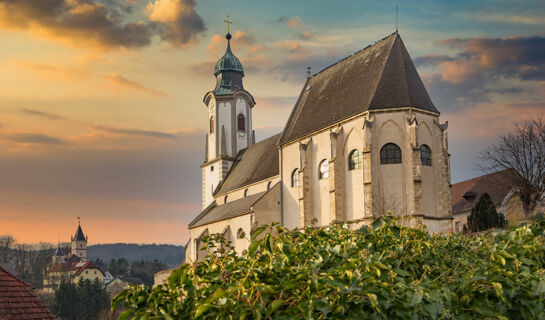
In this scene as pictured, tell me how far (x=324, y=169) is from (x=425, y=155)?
6.47 meters

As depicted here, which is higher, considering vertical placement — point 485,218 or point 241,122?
point 241,122

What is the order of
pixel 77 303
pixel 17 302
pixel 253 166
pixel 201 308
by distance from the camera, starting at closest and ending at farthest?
pixel 201 308
pixel 17 302
pixel 253 166
pixel 77 303

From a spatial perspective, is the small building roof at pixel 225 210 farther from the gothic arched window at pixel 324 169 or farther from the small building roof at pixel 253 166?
the gothic arched window at pixel 324 169

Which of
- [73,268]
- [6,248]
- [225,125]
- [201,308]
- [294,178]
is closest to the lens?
[201,308]

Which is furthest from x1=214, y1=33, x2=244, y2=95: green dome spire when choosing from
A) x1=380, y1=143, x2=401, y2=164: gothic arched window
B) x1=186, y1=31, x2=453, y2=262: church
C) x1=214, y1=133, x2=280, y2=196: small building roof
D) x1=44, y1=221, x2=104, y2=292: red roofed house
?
x1=44, y1=221, x2=104, y2=292: red roofed house

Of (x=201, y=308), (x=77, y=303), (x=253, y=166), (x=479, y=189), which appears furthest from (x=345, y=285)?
(x=77, y=303)

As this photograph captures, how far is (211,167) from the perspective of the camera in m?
56.2

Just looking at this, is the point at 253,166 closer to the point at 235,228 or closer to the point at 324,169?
the point at 235,228

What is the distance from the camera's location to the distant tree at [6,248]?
103m

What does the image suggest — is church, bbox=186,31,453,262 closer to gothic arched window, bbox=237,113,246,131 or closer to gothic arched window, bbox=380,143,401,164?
gothic arched window, bbox=380,143,401,164

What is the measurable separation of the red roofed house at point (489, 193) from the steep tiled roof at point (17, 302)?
3318 centimetres

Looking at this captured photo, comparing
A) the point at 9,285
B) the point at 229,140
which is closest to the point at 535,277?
the point at 9,285

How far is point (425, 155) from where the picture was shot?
33.6m

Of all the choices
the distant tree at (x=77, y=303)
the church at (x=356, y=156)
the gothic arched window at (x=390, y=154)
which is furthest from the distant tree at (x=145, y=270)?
the gothic arched window at (x=390, y=154)
